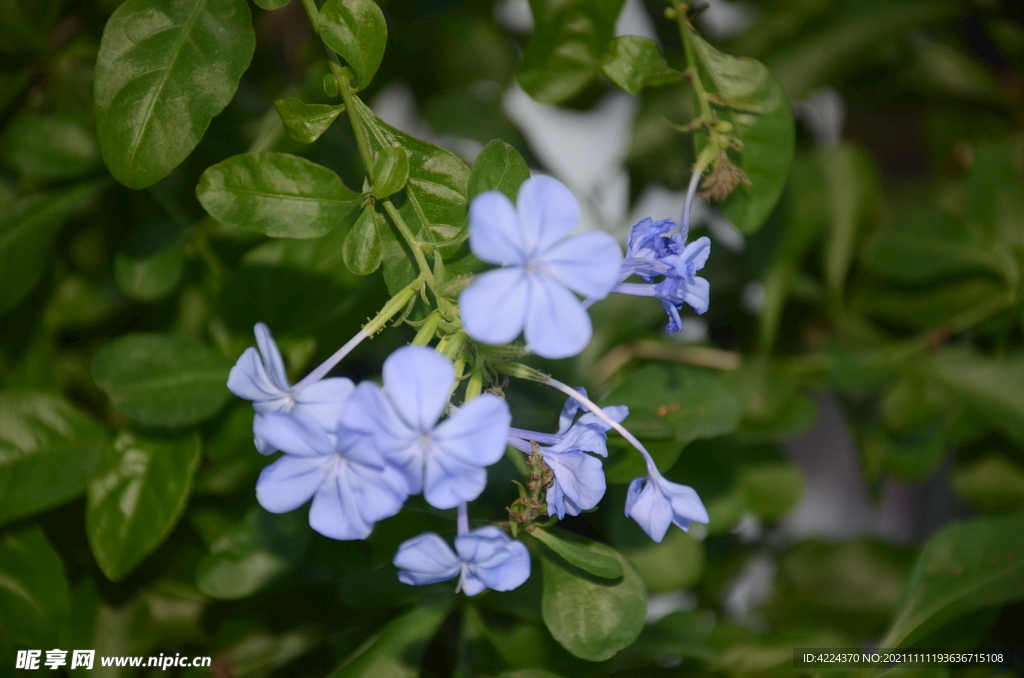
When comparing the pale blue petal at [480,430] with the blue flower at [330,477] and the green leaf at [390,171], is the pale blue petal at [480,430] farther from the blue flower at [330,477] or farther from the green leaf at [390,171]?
the green leaf at [390,171]

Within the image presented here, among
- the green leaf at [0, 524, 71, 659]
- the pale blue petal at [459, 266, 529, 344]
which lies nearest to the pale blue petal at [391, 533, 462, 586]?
the pale blue petal at [459, 266, 529, 344]

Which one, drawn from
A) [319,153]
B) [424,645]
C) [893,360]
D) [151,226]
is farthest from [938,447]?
[151,226]

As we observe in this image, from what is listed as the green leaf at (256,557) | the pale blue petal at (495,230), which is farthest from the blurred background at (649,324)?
the pale blue petal at (495,230)

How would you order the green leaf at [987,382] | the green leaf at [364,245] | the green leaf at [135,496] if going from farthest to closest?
the green leaf at [987,382]
the green leaf at [135,496]
the green leaf at [364,245]

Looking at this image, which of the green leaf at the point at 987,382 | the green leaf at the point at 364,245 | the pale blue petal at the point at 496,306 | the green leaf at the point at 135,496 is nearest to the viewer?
the pale blue petal at the point at 496,306

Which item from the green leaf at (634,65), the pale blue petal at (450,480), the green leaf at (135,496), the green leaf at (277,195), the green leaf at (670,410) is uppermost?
the green leaf at (634,65)

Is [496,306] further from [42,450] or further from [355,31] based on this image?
[42,450]

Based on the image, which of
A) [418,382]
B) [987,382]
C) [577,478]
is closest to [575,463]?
[577,478]
